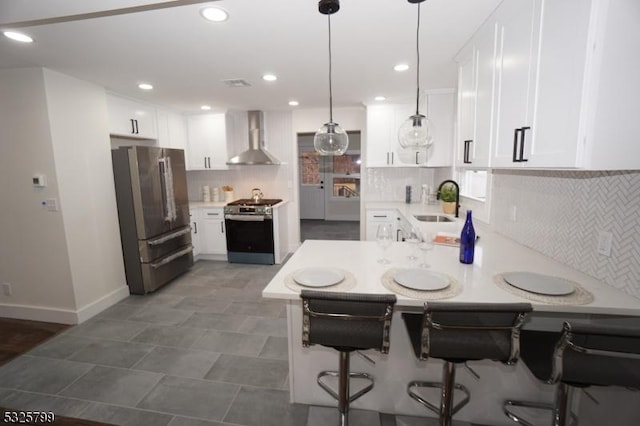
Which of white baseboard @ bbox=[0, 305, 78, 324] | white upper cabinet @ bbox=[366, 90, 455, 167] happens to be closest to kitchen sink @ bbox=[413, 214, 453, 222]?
white upper cabinet @ bbox=[366, 90, 455, 167]

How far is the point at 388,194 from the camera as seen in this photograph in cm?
466

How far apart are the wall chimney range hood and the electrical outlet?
3943 mm

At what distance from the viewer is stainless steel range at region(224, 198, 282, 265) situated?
436 centimetres

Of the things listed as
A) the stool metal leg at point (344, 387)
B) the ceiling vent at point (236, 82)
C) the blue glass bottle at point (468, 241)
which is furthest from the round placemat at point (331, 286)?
the ceiling vent at point (236, 82)

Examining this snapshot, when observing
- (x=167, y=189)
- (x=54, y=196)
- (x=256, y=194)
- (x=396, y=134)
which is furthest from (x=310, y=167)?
(x=54, y=196)

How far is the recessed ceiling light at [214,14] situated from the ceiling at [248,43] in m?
0.03

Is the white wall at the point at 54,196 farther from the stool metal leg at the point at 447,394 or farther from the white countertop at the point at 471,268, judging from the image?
the stool metal leg at the point at 447,394

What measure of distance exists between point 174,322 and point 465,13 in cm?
345

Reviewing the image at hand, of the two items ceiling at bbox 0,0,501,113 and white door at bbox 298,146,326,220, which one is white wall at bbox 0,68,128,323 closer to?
ceiling at bbox 0,0,501,113

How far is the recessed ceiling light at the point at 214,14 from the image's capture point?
65.1 inches

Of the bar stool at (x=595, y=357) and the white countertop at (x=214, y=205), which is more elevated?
the white countertop at (x=214, y=205)

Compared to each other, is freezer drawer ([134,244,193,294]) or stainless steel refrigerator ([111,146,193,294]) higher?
stainless steel refrigerator ([111,146,193,294])

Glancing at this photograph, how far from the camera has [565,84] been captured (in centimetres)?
114

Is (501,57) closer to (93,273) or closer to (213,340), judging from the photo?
(213,340)
